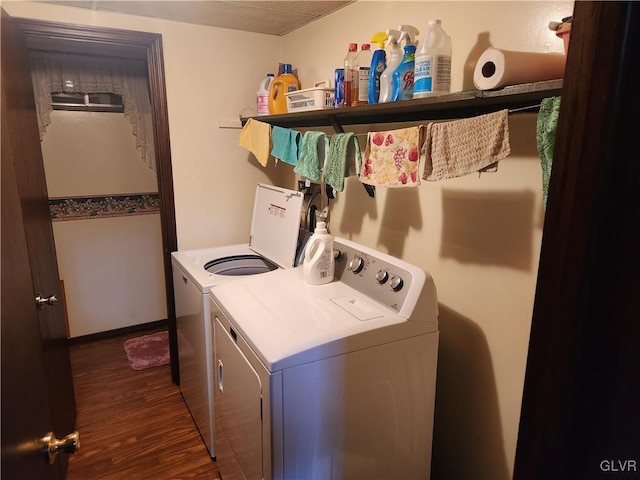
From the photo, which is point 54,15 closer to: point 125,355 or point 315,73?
point 315,73

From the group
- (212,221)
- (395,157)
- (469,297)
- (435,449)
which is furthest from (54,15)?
(435,449)

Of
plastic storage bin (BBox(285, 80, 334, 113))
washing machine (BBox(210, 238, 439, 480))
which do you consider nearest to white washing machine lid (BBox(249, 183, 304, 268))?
plastic storage bin (BBox(285, 80, 334, 113))

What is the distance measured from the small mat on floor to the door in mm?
668

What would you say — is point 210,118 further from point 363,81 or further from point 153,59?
point 363,81

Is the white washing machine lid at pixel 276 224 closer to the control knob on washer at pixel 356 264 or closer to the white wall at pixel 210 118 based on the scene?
the white wall at pixel 210 118

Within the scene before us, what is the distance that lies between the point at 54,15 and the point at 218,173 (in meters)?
1.11

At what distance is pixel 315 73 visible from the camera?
2.30m

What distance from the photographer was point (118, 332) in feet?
11.2

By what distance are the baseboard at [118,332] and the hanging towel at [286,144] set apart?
5.91 feet

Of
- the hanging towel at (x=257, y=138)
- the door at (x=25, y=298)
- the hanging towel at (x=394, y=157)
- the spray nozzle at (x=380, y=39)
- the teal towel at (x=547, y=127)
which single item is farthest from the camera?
the hanging towel at (x=257, y=138)

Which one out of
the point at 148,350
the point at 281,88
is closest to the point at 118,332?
the point at 148,350

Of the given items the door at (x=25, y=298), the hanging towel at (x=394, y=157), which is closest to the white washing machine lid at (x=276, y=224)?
the hanging towel at (x=394, y=157)

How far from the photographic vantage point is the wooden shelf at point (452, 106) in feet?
3.32

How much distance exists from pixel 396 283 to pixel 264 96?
1519 mm
